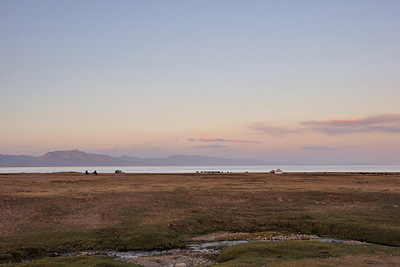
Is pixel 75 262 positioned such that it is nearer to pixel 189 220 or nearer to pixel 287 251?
pixel 287 251

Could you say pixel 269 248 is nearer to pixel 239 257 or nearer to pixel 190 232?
pixel 239 257

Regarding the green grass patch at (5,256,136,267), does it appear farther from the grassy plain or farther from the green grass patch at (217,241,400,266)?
the green grass patch at (217,241,400,266)

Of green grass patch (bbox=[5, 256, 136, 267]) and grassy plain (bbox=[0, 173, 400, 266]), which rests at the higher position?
grassy plain (bbox=[0, 173, 400, 266])

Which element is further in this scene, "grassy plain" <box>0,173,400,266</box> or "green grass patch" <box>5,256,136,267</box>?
"grassy plain" <box>0,173,400,266</box>

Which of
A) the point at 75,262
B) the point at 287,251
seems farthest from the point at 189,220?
the point at 75,262

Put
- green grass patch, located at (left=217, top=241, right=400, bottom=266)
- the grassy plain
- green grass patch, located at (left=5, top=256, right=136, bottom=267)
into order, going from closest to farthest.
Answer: green grass patch, located at (left=5, top=256, right=136, bottom=267) < green grass patch, located at (left=217, top=241, right=400, bottom=266) < the grassy plain

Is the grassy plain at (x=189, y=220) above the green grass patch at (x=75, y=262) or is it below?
above

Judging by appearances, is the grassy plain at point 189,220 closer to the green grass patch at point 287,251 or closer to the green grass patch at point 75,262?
the green grass patch at point 287,251

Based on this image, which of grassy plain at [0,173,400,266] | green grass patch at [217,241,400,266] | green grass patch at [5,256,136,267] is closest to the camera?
green grass patch at [5,256,136,267]

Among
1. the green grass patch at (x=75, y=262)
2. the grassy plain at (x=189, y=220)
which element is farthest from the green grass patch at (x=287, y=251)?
the green grass patch at (x=75, y=262)

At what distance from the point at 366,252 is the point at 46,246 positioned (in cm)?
2604

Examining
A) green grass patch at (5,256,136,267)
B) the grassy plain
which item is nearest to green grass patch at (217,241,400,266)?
the grassy plain

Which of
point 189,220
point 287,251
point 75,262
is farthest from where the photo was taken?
point 189,220

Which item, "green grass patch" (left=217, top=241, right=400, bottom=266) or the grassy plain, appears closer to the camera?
"green grass patch" (left=217, top=241, right=400, bottom=266)
